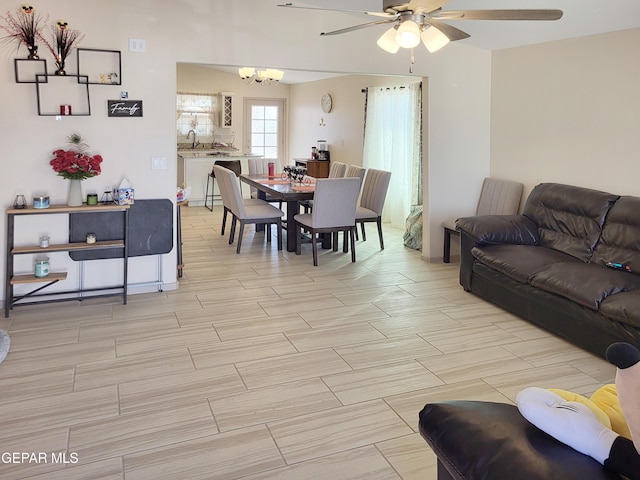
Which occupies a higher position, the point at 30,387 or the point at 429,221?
the point at 429,221

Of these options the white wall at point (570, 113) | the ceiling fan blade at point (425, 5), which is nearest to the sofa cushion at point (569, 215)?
the white wall at point (570, 113)

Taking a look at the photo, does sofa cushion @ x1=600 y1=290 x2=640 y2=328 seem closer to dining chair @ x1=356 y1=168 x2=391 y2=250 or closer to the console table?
dining chair @ x1=356 y1=168 x2=391 y2=250

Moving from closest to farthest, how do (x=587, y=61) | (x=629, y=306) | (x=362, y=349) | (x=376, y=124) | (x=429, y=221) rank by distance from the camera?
(x=629, y=306)
(x=362, y=349)
(x=587, y=61)
(x=429, y=221)
(x=376, y=124)

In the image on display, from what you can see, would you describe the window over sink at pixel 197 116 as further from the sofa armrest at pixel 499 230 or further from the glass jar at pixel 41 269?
the sofa armrest at pixel 499 230

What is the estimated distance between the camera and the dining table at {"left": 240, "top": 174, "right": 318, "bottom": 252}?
607 centimetres

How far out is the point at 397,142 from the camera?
26.5 ft

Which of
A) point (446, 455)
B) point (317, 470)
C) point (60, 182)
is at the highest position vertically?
point (60, 182)

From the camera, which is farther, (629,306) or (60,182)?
(60,182)

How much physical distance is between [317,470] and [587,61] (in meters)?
4.29

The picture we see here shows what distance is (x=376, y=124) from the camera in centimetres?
855

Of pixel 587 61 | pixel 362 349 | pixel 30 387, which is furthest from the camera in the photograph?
pixel 587 61

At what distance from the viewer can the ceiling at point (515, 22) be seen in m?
4.09

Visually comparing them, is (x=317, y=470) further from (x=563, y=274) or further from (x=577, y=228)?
(x=577, y=228)

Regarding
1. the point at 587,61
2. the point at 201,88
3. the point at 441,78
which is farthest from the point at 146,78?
the point at 201,88
